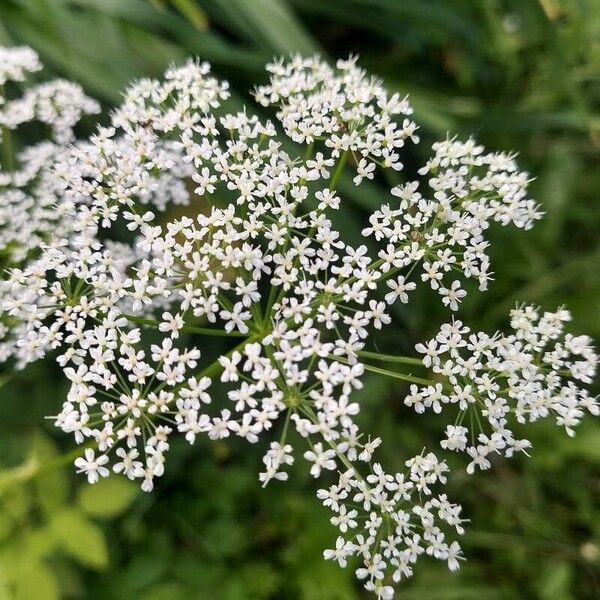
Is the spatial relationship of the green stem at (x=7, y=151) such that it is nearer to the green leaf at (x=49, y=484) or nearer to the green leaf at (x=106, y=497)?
the green leaf at (x=49, y=484)

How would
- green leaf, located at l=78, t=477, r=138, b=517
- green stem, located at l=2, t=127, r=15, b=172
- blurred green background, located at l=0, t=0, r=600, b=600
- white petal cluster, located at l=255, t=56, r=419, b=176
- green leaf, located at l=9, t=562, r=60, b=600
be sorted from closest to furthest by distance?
white petal cluster, located at l=255, t=56, r=419, b=176 → green stem, located at l=2, t=127, r=15, b=172 → green leaf, located at l=9, t=562, r=60, b=600 → green leaf, located at l=78, t=477, r=138, b=517 → blurred green background, located at l=0, t=0, r=600, b=600

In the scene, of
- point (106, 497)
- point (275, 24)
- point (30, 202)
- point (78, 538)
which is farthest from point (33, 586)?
point (275, 24)

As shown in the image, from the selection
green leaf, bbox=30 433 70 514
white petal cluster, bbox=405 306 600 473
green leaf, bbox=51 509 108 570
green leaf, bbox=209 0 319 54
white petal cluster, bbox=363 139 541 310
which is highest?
green leaf, bbox=209 0 319 54

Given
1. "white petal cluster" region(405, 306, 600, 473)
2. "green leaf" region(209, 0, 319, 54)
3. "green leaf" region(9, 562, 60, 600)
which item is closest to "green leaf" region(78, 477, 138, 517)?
"green leaf" region(9, 562, 60, 600)

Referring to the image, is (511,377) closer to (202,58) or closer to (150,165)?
(150,165)

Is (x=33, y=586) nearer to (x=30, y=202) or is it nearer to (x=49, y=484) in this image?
(x=49, y=484)

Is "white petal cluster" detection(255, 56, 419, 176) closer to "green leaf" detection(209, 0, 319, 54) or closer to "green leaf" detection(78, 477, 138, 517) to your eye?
"green leaf" detection(209, 0, 319, 54)

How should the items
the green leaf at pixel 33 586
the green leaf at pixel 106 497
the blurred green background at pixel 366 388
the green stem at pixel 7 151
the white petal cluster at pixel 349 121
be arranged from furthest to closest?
1. the blurred green background at pixel 366 388
2. the green leaf at pixel 106 497
3. the green leaf at pixel 33 586
4. the green stem at pixel 7 151
5. the white petal cluster at pixel 349 121

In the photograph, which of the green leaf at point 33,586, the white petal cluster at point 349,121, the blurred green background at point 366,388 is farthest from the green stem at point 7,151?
the green leaf at point 33,586
